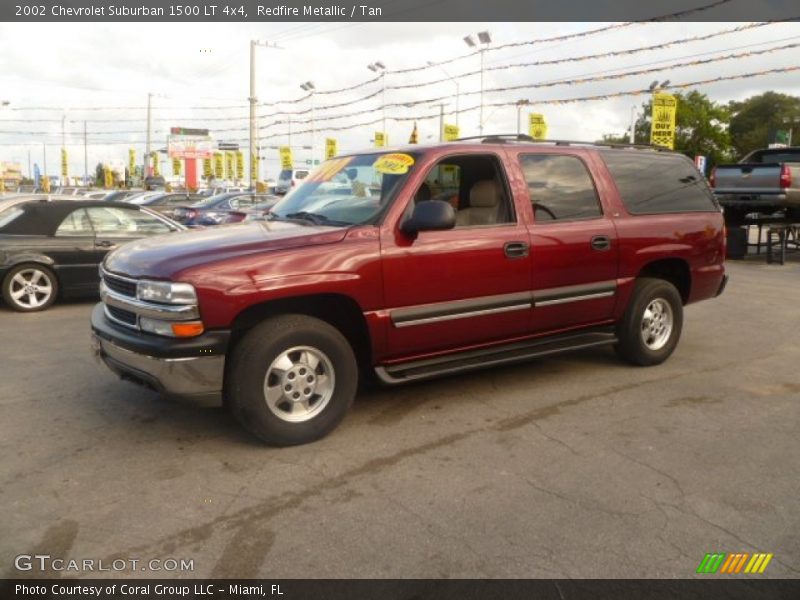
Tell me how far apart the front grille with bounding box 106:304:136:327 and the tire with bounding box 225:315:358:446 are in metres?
0.70

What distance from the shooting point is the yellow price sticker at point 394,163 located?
4609 mm

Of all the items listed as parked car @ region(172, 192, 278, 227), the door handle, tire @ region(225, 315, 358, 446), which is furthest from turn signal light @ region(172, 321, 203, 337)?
parked car @ region(172, 192, 278, 227)

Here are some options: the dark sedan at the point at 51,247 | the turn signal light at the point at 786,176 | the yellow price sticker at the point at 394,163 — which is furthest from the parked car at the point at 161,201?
the yellow price sticker at the point at 394,163

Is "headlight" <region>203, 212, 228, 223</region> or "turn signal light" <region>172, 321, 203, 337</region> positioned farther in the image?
"headlight" <region>203, 212, 228, 223</region>

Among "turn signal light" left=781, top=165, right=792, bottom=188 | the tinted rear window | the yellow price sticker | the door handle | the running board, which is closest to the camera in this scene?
the running board

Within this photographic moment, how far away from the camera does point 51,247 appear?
870 centimetres

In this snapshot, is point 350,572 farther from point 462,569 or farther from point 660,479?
point 660,479

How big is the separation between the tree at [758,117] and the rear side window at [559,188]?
59.4 meters

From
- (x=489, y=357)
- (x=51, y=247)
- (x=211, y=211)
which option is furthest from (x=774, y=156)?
(x=51, y=247)

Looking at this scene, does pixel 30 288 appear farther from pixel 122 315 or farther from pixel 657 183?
pixel 657 183

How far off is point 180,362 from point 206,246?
0.74m

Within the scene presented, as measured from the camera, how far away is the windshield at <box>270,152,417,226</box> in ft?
14.8

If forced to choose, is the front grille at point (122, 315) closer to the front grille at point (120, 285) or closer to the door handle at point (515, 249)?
the front grille at point (120, 285)

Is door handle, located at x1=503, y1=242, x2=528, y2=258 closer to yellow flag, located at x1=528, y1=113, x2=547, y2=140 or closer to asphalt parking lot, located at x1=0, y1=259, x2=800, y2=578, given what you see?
asphalt parking lot, located at x1=0, y1=259, x2=800, y2=578
